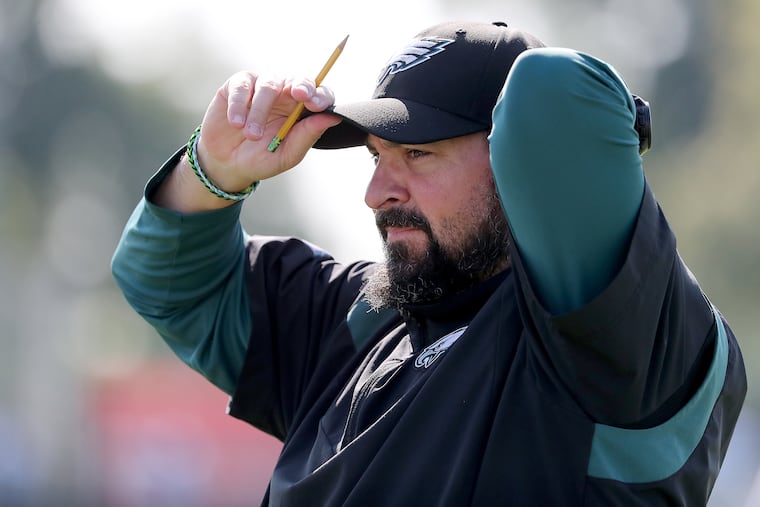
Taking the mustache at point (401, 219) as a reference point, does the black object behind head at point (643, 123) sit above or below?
above

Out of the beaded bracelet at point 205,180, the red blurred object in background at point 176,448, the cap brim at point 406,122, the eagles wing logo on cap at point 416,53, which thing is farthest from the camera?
the red blurred object in background at point 176,448

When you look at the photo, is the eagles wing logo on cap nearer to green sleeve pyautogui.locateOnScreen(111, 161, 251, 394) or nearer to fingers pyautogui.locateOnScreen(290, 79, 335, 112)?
fingers pyautogui.locateOnScreen(290, 79, 335, 112)

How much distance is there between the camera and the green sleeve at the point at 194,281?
366 cm

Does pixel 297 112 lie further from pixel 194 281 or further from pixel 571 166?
pixel 571 166

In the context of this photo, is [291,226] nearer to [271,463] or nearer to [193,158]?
[271,463]

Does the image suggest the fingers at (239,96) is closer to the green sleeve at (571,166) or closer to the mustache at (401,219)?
the mustache at (401,219)

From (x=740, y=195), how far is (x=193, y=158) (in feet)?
48.2

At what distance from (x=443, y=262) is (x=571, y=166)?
0.80 meters

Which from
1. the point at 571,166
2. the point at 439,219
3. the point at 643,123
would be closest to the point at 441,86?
the point at 439,219

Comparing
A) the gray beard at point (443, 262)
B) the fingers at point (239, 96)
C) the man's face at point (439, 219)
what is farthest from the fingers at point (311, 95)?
the gray beard at point (443, 262)

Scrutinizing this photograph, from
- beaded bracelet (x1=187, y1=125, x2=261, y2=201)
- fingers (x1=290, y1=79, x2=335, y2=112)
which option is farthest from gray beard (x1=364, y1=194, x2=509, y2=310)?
beaded bracelet (x1=187, y1=125, x2=261, y2=201)

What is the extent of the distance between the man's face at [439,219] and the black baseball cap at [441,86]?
0.08m

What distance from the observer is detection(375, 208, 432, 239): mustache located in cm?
314

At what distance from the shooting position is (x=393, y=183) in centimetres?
319
